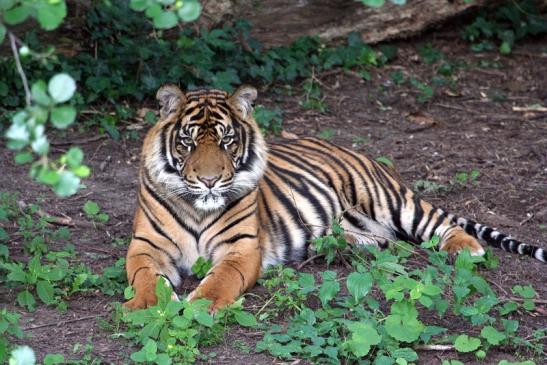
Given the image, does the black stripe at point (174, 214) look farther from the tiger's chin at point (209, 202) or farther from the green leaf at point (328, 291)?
the green leaf at point (328, 291)

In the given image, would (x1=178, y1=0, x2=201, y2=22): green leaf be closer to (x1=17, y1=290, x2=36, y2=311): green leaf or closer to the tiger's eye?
(x1=17, y1=290, x2=36, y2=311): green leaf

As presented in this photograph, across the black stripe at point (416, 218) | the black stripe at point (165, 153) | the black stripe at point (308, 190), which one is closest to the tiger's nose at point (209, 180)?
the black stripe at point (165, 153)

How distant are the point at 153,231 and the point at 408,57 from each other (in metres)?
4.51

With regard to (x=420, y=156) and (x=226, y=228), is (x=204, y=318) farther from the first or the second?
(x=420, y=156)

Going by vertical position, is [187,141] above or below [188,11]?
below

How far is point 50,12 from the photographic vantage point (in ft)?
7.66

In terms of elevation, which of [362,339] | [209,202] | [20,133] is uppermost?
[20,133]

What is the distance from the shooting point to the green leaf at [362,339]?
387 centimetres

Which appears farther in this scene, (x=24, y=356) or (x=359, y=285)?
(x=359, y=285)

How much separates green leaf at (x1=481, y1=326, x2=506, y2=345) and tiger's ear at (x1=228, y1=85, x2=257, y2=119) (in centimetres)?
178

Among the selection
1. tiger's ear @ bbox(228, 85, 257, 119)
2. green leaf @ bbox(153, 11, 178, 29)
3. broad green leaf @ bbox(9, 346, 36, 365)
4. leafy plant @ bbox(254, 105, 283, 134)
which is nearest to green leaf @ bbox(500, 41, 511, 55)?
leafy plant @ bbox(254, 105, 283, 134)

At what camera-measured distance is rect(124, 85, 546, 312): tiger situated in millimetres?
4875

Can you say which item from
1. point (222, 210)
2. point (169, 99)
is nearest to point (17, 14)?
point (169, 99)

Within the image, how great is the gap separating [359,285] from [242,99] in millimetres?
1450
